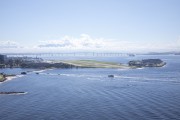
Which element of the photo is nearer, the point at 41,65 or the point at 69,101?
the point at 69,101

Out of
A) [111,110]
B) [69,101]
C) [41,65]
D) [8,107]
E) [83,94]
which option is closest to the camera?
[111,110]

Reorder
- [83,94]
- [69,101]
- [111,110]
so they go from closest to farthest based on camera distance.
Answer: [111,110], [69,101], [83,94]

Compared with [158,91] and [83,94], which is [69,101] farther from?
[158,91]

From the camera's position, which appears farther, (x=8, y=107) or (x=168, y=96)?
(x=168, y=96)

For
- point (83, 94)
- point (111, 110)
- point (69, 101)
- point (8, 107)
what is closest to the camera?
point (111, 110)

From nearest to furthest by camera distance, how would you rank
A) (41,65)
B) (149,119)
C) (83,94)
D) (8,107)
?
(149,119)
(8,107)
(83,94)
(41,65)

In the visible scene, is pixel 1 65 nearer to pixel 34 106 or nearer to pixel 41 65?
pixel 41 65

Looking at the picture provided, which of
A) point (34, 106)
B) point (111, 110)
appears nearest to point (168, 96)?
point (111, 110)

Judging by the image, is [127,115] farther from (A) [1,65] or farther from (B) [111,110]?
(A) [1,65]

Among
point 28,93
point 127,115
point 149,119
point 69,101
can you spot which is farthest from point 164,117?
point 28,93
